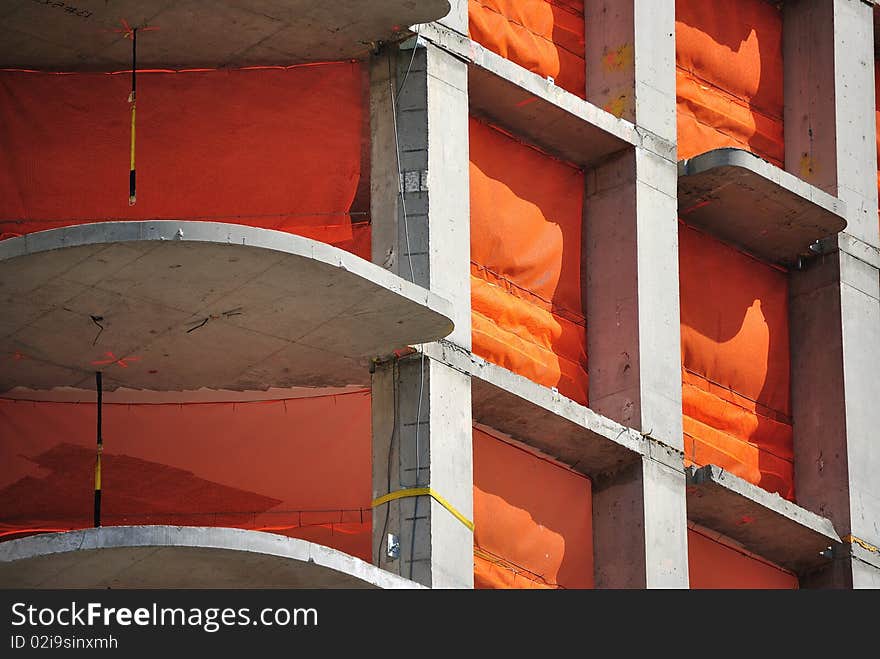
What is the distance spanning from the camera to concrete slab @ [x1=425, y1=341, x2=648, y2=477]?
1080 inches

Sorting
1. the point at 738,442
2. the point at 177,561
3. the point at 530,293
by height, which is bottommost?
the point at 177,561

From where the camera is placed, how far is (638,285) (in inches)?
1166

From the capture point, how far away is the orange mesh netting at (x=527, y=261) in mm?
28656

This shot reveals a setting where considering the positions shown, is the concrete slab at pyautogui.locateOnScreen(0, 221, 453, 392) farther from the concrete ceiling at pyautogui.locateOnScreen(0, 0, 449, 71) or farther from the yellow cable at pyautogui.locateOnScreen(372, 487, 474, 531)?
the concrete ceiling at pyautogui.locateOnScreen(0, 0, 449, 71)

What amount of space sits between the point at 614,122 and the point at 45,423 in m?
7.07

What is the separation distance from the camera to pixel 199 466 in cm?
2844

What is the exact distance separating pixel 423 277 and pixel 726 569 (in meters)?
6.14

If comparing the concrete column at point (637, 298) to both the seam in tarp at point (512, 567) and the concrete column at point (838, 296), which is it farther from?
the concrete column at point (838, 296)

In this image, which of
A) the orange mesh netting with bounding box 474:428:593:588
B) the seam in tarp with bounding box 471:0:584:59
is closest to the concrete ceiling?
the seam in tarp with bounding box 471:0:584:59

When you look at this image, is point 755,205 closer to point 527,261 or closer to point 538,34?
point 538,34

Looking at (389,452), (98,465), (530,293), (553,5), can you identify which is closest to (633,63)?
(553,5)

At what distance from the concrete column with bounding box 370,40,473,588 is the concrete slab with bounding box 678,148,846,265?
151 inches

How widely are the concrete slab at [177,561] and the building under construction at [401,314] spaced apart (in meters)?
0.03
